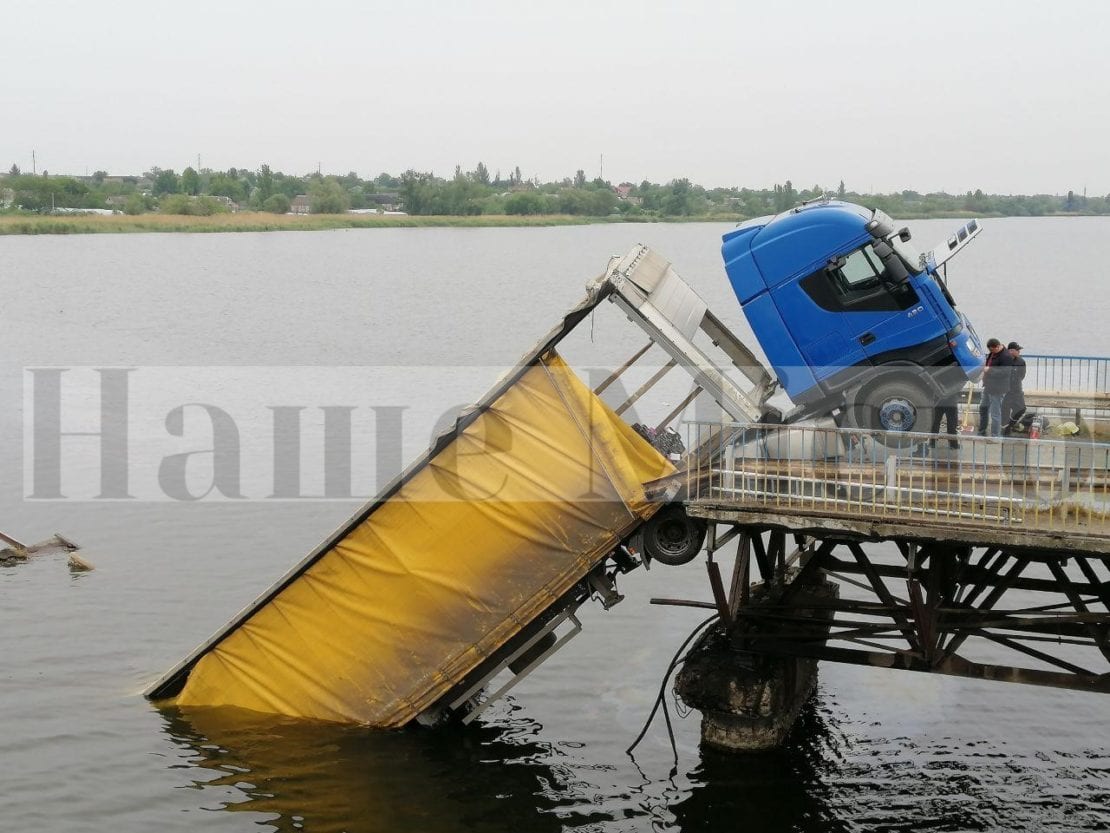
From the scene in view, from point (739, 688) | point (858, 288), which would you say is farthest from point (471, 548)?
point (858, 288)

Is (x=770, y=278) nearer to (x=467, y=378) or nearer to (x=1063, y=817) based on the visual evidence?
(x=1063, y=817)

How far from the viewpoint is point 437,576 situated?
1603 cm

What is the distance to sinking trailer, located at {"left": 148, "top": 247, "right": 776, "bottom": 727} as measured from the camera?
15.6m

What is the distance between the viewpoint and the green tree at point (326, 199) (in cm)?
17750

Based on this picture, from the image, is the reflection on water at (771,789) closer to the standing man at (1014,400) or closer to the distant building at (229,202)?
the standing man at (1014,400)

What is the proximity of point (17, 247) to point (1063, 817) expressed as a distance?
115 meters

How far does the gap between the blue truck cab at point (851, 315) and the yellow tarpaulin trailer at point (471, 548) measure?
3.18 metres

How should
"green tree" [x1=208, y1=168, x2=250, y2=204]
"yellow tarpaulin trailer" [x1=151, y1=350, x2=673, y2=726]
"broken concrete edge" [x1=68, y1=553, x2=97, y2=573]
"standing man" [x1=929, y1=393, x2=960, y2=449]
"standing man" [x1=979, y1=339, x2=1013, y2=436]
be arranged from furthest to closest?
"green tree" [x1=208, y1=168, x2=250, y2=204] < "broken concrete edge" [x1=68, y1=553, x2=97, y2=573] < "standing man" [x1=979, y1=339, x2=1013, y2=436] < "standing man" [x1=929, y1=393, x2=960, y2=449] < "yellow tarpaulin trailer" [x1=151, y1=350, x2=673, y2=726]

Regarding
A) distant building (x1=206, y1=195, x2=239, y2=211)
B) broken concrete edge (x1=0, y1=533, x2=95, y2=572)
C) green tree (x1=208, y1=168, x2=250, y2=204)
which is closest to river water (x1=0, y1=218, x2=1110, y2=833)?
broken concrete edge (x1=0, y1=533, x2=95, y2=572)

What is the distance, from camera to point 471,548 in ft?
52.3

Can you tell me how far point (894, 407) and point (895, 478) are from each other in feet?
10.4

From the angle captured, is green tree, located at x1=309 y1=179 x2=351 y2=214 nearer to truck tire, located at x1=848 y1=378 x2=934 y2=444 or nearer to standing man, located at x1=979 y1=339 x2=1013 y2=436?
truck tire, located at x1=848 y1=378 x2=934 y2=444

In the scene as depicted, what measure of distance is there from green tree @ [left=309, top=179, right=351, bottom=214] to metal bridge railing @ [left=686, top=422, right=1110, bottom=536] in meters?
165

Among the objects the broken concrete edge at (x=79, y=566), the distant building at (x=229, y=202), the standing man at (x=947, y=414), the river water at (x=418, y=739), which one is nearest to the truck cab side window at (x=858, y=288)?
the standing man at (x=947, y=414)
